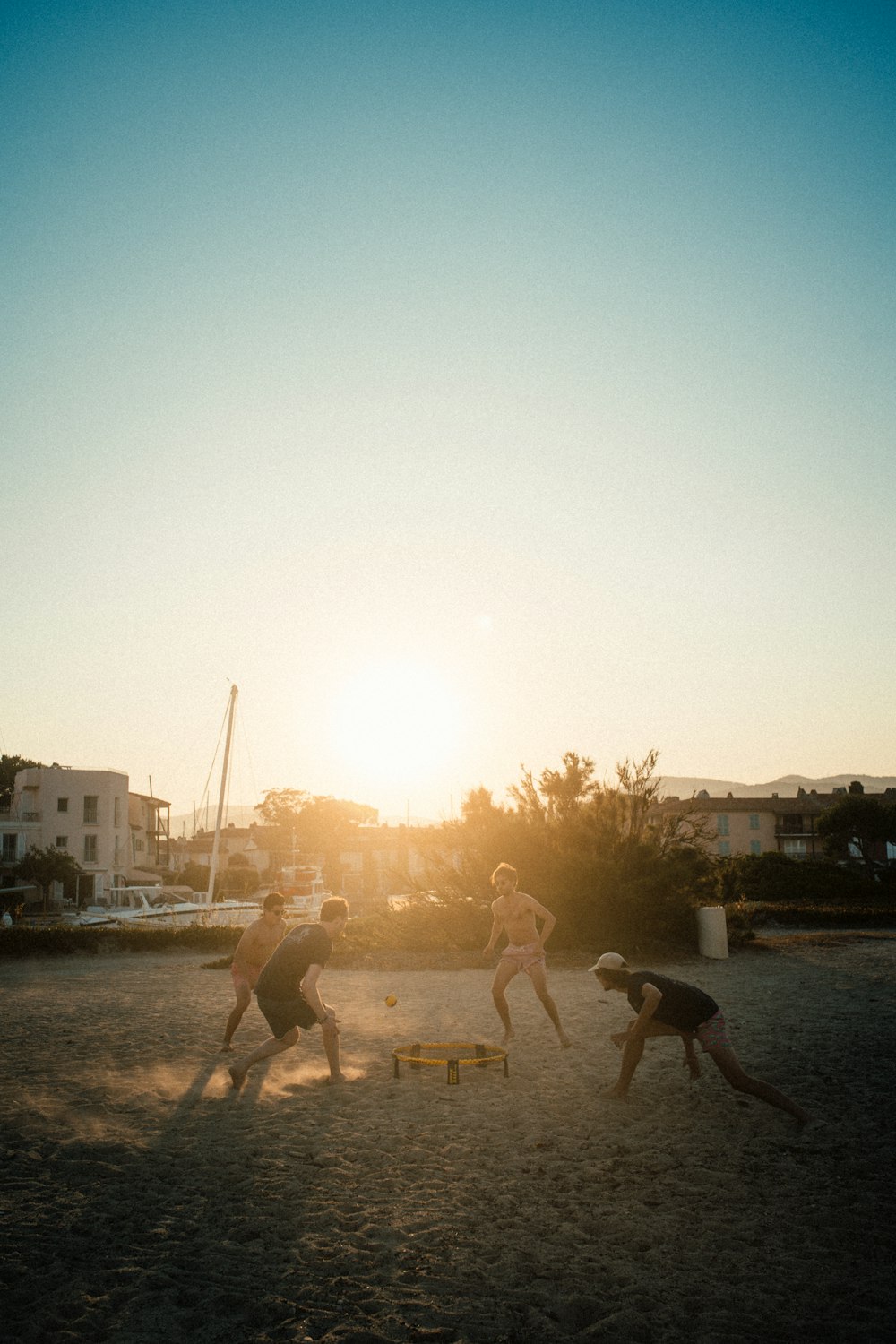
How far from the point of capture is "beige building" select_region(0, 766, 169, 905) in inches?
2793

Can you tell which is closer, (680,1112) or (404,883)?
(680,1112)

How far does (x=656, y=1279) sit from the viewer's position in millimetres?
5051

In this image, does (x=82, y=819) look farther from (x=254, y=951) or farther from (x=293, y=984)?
(x=293, y=984)

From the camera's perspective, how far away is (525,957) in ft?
36.1

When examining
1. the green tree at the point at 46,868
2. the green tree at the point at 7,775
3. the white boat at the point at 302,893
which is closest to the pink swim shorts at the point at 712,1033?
the white boat at the point at 302,893

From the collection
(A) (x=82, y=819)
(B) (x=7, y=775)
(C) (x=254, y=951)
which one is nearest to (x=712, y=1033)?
(C) (x=254, y=951)

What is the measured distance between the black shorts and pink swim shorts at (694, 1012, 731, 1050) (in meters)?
3.59

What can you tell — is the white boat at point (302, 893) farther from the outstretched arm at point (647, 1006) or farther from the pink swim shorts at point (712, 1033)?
the pink swim shorts at point (712, 1033)

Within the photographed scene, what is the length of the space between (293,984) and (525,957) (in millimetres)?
3090

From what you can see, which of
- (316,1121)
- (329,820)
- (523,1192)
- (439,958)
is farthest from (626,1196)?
(329,820)

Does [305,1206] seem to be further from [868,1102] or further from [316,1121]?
[868,1102]

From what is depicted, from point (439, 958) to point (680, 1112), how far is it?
588 inches

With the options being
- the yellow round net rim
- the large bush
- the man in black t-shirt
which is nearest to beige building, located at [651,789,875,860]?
the large bush

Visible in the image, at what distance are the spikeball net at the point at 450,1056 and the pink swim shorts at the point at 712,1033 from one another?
2.59m
